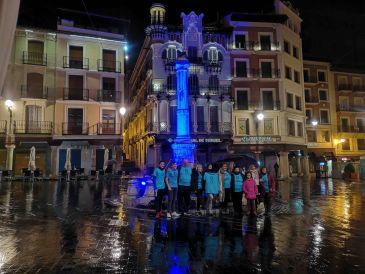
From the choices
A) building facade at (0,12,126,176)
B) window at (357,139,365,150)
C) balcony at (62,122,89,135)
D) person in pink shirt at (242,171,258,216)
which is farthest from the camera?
window at (357,139,365,150)

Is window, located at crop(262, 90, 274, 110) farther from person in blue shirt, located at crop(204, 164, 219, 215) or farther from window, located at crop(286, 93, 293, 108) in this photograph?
person in blue shirt, located at crop(204, 164, 219, 215)

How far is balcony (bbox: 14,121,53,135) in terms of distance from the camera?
114 feet

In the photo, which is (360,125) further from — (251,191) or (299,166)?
(251,191)

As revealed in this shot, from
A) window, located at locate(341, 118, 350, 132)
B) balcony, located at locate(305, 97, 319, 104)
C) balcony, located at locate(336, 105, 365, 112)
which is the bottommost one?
window, located at locate(341, 118, 350, 132)

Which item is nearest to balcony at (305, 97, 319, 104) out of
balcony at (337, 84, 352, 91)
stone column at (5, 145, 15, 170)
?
balcony at (337, 84, 352, 91)

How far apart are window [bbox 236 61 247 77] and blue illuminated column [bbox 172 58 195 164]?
2371 cm

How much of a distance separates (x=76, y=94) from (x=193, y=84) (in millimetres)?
12747

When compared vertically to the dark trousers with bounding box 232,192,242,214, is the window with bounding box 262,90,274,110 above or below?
above

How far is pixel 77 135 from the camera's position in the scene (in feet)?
119

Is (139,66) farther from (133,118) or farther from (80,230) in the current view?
(80,230)

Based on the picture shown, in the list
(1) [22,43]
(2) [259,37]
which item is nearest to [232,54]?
(2) [259,37]

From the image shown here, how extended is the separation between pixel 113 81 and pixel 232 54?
1404 cm

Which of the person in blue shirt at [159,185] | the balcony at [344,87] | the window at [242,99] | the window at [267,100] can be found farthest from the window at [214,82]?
the person in blue shirt at [159,185]

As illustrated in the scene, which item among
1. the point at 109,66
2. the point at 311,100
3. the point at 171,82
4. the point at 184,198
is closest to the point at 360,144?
the point at 311,100
